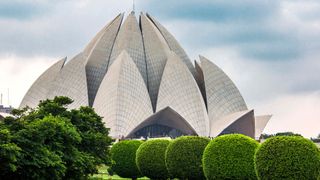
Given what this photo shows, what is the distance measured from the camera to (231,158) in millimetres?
17516

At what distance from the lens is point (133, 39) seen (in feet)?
161

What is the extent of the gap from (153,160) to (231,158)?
5105 mm

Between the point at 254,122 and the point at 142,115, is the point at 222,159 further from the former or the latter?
the point at 254,122

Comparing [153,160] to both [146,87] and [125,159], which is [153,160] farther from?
[146,87]

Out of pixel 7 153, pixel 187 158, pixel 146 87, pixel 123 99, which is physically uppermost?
pixel 146 87

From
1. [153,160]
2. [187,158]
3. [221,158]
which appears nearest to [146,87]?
[153,160]

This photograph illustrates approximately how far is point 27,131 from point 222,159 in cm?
693

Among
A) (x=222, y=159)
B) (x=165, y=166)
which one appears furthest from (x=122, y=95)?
(x=222, y=159)

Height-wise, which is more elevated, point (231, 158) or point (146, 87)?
point (146, 87)

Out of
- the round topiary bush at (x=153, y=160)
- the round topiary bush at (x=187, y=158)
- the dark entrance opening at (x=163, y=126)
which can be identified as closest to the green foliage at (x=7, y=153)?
the round topiary bush at (x=187, y=158)

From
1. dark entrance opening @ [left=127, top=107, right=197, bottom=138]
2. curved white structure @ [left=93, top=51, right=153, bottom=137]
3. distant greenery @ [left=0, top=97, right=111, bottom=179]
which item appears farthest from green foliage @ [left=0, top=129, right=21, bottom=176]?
dark entrance opening @ [left=127, top=107, right=197, bottom=138]

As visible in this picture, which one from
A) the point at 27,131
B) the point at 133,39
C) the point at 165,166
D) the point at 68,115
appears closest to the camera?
the point at 27,131

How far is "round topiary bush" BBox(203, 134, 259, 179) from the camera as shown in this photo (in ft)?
57.1

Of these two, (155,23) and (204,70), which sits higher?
(155,23)
